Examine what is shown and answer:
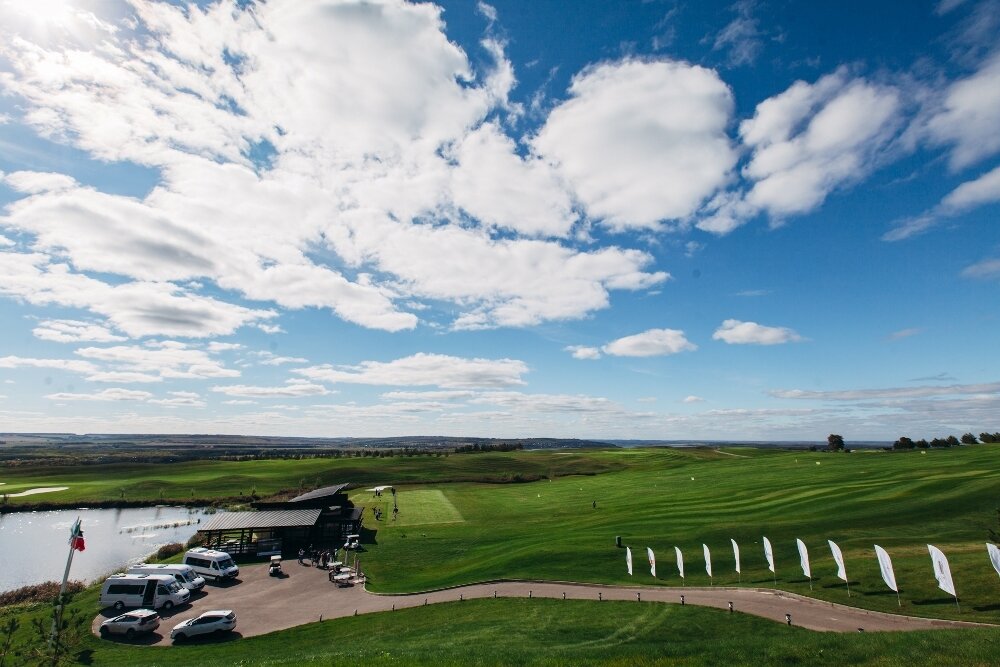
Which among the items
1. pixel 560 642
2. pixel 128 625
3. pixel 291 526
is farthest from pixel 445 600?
pixel 291 526

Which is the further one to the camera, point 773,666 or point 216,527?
point 216,527

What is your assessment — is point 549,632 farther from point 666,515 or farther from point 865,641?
point 666,515

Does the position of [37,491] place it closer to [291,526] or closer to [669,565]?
[291,526]

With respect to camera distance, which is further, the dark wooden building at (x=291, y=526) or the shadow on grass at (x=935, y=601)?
the dark wooden building at (x=291, y=526)

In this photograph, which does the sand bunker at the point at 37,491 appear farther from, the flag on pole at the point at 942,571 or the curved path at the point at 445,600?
the flag on pole at the point at 942,571

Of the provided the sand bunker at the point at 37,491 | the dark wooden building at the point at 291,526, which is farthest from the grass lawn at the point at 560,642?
the sand bunker at the point at 37,491

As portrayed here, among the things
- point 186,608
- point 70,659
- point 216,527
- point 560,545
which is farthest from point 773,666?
point 216,527
